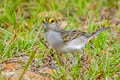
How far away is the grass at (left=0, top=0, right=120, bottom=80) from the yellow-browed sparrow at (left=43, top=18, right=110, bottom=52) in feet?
0.95

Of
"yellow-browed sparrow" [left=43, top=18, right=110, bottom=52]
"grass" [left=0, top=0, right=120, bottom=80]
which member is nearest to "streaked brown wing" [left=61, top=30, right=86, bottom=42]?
"yellow-browed sparrow" [left=43, top=18, right=110, bottom=52]

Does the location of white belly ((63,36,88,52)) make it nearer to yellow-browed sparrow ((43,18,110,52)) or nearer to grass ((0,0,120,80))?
yellow-browed sparrow ((43,18,110,52))

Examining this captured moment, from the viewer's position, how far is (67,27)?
28.3ft

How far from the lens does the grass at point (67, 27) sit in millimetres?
6348

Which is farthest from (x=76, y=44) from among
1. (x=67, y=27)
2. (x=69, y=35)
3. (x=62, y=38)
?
(x=67, y=27)

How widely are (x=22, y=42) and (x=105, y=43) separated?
157 cm

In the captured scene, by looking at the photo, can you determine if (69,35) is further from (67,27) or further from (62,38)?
(67,27)

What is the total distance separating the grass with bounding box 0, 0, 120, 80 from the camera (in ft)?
20.8

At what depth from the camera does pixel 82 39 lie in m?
7.27

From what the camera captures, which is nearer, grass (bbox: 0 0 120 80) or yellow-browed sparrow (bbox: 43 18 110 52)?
grass (bbox: 0 0 120 80)

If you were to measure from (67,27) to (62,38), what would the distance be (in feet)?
5.43

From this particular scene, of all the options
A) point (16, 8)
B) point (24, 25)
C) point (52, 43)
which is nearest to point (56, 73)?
point (52, 43)

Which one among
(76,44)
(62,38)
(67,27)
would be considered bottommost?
(67,27)

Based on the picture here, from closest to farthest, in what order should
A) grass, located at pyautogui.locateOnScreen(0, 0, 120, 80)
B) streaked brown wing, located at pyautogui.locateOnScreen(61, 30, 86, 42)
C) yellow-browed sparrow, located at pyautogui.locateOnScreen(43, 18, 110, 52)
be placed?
grass, located at pyautogui.locateOnScreen(0, 0, 120, 80) < yellow-browed sparrow, located at pyautogui.locateOnScreen(43, 18, 110, 52) < streaked brown wing, located at pyautogui.locateOnScreen(61, 30, 86, 42)
